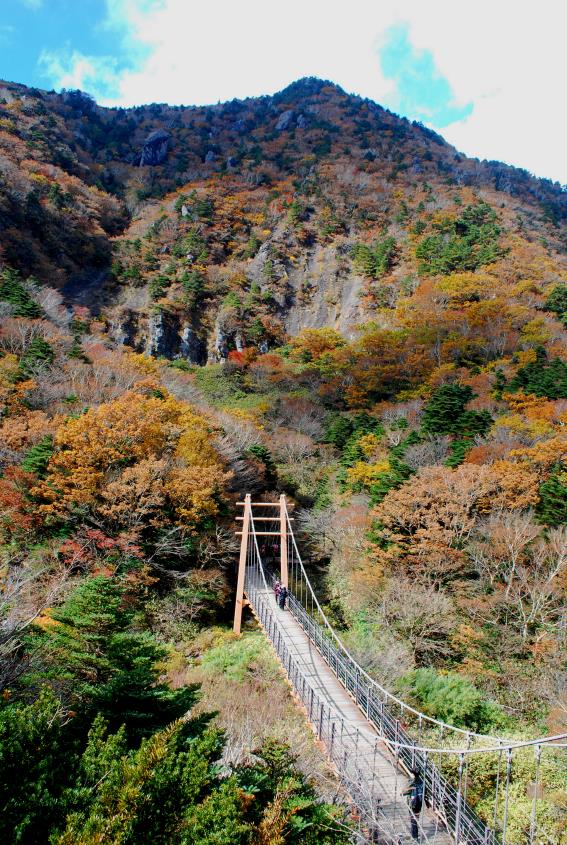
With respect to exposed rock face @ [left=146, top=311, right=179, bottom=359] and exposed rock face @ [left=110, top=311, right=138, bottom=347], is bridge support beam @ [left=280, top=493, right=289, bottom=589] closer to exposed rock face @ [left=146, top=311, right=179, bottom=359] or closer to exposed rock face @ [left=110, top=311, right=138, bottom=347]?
exposed rock face @ [left=146, top=311, right=179, bottom=359]

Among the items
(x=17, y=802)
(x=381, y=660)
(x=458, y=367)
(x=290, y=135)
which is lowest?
(x=381, y=660)

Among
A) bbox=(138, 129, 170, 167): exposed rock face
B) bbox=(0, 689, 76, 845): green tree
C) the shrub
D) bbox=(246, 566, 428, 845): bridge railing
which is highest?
bbox=(138, 129, 170, 167): exposed rock face

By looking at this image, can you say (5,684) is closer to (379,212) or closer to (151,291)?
(151,291)

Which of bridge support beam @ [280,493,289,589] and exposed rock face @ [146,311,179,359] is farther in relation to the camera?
exposed rock face @ [146,311,179,359]

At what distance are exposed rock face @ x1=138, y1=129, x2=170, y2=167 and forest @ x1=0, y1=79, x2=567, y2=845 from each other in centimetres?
966

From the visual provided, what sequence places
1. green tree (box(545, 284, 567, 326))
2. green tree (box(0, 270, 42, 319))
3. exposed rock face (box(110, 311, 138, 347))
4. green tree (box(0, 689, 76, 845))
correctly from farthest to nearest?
exposed rock face (box(110, 311, 138, 347)) < green tree (box(545, 284, 567, 326)) < green tree (box(0, 270, 42, 319)) < green tree (box(0, 689, 76, 845))

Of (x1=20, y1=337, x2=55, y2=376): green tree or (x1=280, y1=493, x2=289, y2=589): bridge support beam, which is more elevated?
(x1=20, y1=337, x2=55, y2=376): green tree

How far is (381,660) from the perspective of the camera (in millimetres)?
11609

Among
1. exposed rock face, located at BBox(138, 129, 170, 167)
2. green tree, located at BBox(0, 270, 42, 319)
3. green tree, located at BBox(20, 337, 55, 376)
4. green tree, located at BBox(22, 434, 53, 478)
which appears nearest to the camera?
green tree, located at BBox(22, 434, 53, 478)

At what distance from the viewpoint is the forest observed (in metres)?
5.76

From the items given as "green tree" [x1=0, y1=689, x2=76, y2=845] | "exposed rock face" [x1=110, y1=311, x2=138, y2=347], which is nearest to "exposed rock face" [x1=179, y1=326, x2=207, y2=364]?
"exposed rock face" [x1=110, y1=311, x2=138, y2=347]

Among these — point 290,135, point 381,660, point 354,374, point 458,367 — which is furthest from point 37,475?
point 290,135

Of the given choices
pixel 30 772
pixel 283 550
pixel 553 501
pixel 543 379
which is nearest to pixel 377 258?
pixel 543 379

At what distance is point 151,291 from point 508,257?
31737 millimetres
